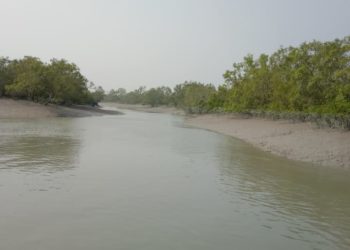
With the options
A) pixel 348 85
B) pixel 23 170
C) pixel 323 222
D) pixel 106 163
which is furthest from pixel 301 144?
pixel 23 170

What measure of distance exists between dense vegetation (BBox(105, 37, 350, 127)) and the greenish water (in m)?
15.0

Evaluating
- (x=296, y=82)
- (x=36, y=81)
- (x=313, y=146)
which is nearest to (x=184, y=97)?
(x=36, y=81)

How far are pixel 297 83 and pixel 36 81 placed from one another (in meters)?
45.1

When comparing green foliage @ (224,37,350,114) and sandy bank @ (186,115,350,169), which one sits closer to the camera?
sandy bank @ (186,115,350,169)

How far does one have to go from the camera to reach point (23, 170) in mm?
15820

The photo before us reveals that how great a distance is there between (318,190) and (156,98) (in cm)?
13862

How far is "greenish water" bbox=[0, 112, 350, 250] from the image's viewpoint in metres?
8.74

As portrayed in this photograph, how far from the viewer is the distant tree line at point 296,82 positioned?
110 feet

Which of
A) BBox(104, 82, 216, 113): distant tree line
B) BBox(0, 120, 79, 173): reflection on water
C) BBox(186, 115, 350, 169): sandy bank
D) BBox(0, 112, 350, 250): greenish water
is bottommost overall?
BBox(0, 120, 79, 173): reflection on water

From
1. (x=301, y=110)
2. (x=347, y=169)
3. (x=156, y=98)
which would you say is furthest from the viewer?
(x=156, y=98)

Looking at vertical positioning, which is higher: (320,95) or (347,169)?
(320,95)

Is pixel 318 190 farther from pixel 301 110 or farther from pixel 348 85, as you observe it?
pixel 301 110

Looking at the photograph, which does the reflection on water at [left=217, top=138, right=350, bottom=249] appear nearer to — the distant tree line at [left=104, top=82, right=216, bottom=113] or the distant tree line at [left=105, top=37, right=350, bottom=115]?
the distant tree line at [left=105, top=37, right=350, bottom=115]

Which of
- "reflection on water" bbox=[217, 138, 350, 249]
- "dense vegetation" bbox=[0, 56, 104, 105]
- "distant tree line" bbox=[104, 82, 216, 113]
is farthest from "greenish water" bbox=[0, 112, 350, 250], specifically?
"distant tree line" bbox=[104, 82, 216, 113]
